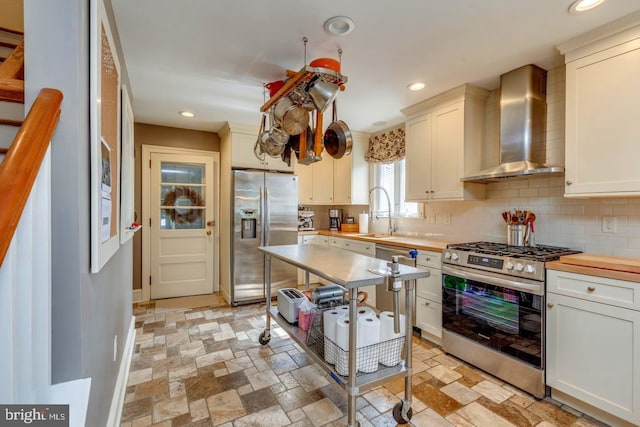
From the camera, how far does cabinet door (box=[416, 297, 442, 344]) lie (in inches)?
111

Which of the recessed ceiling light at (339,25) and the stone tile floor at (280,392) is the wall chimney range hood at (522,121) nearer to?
the recessed ceiling light at (339,25)

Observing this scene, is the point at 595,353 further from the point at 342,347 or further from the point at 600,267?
the point at 342,347

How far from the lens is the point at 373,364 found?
5.97 ft

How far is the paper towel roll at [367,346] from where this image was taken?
180 centimetres

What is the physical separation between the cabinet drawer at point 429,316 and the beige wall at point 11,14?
3279mm

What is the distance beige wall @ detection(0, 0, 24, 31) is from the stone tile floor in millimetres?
2143

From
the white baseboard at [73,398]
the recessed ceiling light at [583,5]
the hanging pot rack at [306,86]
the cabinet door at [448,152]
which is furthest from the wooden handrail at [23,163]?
the cabinet door at [448,152]

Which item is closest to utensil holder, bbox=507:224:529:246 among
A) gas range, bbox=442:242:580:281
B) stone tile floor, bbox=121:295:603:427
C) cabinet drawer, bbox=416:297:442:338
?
gas range, bbox=442:242:580:281

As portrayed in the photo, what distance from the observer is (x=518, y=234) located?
2643mm

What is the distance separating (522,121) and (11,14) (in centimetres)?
324

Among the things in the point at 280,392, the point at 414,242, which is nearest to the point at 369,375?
the point at 280,392

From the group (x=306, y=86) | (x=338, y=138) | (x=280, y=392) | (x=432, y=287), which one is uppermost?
(x=306, y=86)

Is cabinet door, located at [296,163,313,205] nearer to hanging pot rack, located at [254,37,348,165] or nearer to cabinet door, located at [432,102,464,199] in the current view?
cabinet door, located at [432,102,464,199]

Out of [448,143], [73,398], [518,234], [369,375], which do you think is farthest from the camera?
[448,143]
